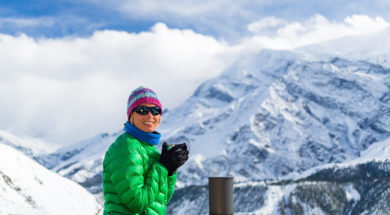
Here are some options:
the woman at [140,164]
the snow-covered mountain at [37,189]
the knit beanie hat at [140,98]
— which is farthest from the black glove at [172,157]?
the snow-covered mountain at [37,189]

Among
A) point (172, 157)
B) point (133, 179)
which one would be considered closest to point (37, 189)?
point (172, 157)

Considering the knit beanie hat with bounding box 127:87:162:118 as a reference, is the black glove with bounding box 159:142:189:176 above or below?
below

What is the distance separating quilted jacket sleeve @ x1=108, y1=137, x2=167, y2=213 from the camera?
6242 mm

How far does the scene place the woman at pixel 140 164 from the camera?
6.29 m

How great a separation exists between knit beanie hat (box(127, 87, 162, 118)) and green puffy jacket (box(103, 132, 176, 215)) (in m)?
0.50

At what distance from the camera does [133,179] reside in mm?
6270

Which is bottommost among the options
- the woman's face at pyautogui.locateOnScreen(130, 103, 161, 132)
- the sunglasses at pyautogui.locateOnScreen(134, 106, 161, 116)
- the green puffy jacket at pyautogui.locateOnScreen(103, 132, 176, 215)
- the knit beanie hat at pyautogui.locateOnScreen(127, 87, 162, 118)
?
the green puffy jacket at pyautogui.locateOnScreen(103, 132, 176, 215)

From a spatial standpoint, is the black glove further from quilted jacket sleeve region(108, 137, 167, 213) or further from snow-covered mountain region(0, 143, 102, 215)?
snow-covered mountain region(0, 143, 102, 215)

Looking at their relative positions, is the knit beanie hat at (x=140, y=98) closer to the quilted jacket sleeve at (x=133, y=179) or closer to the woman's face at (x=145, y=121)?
the woman's face at (x=145, y=121)

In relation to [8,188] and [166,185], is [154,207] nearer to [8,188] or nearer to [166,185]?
[166,185]

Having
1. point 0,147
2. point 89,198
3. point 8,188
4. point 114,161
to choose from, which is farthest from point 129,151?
point 0,147

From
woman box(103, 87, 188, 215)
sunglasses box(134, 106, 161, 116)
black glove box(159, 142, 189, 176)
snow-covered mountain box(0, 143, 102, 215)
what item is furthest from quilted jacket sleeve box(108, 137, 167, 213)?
snow-covered mountain box(0, 143, 102, 215)

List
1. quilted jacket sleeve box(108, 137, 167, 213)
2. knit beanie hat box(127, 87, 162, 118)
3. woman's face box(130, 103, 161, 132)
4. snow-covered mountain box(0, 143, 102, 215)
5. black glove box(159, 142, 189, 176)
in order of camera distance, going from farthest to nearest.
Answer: snow-covered mountain box(0, 143, 102, 215) < knit beanie hat box(127, 87, 162, 118) < woman's face box(130, 103, 161, 132) < black glove box(159, 142, 189, 176) < quilted jacket sleeve box(108, 137, 167, 213)

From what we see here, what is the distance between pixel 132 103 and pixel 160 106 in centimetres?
41
